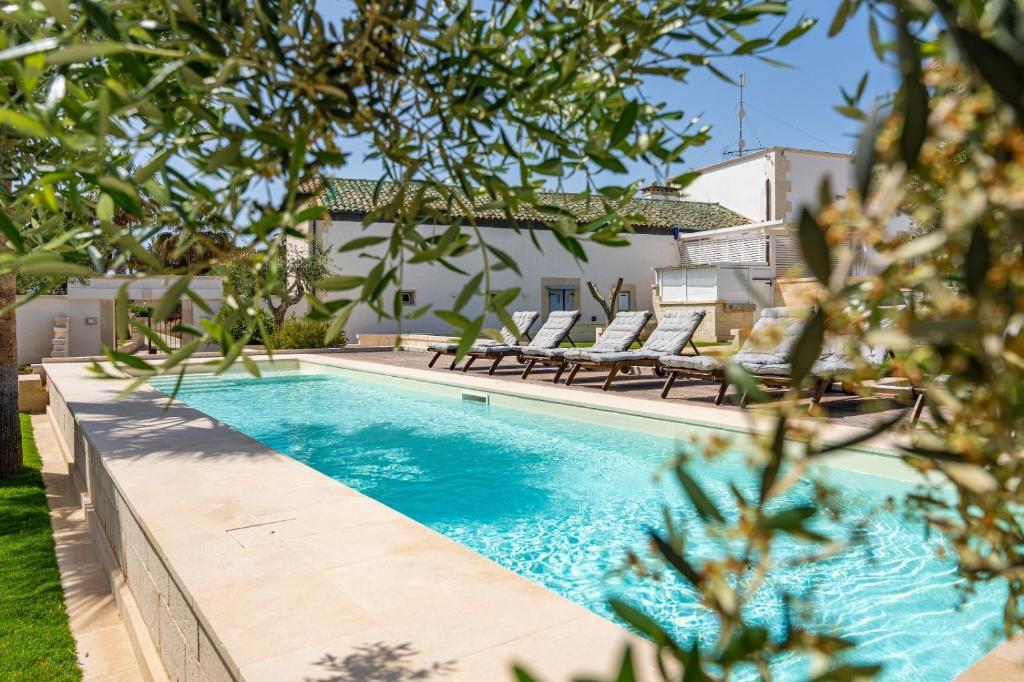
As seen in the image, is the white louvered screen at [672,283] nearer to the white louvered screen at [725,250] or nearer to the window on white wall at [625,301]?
the white louvered screen at [725,250]

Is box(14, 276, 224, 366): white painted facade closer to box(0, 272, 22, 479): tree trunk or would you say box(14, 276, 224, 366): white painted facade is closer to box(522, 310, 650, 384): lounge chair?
box(522, 310, 650, 384): lounge chair

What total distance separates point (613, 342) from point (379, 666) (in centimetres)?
1147

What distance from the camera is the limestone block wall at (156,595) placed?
10.7 feet

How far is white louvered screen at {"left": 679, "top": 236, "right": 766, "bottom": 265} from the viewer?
2691 cm

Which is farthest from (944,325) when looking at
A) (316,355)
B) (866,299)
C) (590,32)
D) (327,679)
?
(316,355)

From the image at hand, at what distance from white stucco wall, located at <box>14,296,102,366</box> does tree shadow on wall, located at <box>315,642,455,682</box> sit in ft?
66.9

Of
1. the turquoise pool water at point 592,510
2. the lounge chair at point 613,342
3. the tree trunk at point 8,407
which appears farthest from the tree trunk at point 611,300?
the tree trunk at point 8,407

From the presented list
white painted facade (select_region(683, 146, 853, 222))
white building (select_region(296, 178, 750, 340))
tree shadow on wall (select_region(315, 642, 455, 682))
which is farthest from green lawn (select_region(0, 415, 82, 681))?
white painted facade (select_region(683, 146, 853, 222))

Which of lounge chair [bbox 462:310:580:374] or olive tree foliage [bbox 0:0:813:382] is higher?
olive tree foliage [bbox 0:0:813:382]

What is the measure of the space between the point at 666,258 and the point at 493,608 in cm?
3098

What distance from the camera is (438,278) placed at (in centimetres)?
2900

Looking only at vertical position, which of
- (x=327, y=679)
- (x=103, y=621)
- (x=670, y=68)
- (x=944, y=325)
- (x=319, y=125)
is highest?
(x=670, y=68)

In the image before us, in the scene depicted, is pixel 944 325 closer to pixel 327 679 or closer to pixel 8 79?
pixel 8 79

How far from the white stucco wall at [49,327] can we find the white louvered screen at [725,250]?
2109cm
